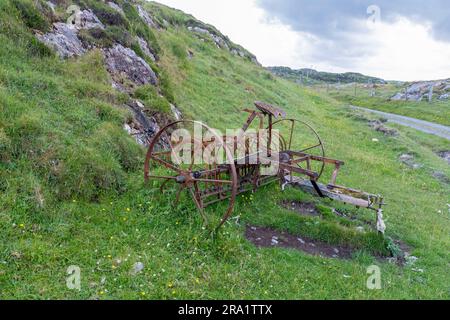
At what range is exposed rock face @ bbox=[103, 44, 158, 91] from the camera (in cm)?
1171

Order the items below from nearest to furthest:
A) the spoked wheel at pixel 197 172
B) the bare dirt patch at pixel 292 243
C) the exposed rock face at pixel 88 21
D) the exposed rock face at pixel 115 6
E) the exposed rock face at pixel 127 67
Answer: the spoked wheel at pixel 197 172, the bare dirt patch at pixel 292 243, the exposed rock face at pixel 127 67, the exposed rock face at pixel 88 21, the exposed rock face at pixel 115 6

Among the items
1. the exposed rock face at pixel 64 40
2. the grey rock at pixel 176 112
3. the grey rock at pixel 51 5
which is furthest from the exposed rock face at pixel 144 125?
the grey rock at pixel 51 5

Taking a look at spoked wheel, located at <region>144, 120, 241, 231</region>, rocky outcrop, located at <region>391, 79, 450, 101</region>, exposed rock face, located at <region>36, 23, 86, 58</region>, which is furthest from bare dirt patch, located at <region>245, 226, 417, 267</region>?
rocky outcrop, located at <region>391, 79, 450, 101</region>

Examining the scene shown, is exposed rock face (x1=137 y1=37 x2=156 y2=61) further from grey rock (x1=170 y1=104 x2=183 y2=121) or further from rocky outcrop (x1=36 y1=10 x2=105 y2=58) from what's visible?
grey rock (x1=170 y1=104 x2=183 y2=121)

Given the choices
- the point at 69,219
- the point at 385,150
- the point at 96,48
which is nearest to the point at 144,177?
the point at 69,219

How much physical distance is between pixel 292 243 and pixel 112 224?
3.89 m

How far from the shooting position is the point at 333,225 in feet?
27.3

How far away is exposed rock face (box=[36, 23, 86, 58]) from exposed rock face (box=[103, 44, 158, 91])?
971 mm

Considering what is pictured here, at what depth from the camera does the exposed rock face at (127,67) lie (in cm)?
1171

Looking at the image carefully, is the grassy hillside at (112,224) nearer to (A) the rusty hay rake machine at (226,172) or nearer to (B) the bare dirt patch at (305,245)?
(B) the bare dirt patch at (305,245)

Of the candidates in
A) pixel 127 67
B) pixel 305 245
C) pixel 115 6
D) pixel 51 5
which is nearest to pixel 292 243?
pixel 305 245

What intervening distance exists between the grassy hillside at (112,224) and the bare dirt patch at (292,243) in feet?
0.68

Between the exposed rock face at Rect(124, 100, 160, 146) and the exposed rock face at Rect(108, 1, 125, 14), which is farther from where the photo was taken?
the exposed rock face at Rect(108, 1, 125, 14)

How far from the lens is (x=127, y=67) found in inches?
486
